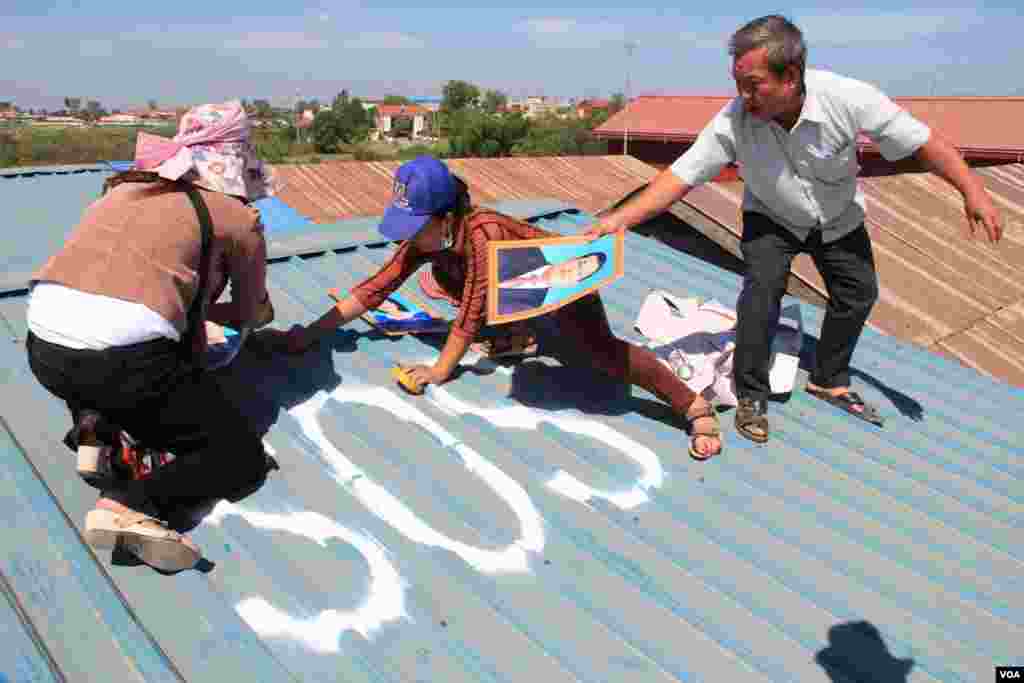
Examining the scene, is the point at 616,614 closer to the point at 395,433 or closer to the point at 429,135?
the point at 395,433

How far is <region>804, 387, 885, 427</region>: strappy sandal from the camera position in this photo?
3945 mm

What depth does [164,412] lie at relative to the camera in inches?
101

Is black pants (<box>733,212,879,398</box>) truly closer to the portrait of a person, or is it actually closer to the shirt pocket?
the shirt pocket

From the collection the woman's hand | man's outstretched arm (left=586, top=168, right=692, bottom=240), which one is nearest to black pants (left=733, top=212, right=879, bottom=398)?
man's outstretched arm (left=586, top=168, right=692, bottom=240)

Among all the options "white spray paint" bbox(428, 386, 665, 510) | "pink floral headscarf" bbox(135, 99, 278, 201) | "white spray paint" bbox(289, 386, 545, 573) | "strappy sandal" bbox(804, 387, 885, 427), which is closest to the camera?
"pink floral headscarf" bbox(135, 99, 278, 201)

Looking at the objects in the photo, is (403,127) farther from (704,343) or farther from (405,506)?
(405,506)

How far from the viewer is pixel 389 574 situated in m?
2.59

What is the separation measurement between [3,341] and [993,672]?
4.41m

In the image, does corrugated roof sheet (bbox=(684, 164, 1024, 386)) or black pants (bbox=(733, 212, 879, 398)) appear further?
corrugated roof sheet (bbox=(684, 164, 1024, 386))

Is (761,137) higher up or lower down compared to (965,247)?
higher up

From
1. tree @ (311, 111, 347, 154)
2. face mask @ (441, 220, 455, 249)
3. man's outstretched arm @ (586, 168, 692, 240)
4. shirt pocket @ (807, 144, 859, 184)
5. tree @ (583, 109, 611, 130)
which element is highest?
tree @ (583, 109, 611, 130)

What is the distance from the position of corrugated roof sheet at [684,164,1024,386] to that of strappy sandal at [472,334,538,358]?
256cm

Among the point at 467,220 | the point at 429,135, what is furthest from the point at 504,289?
the point at 429,135

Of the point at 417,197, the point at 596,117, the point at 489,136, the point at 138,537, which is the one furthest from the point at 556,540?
the point at 596,117
